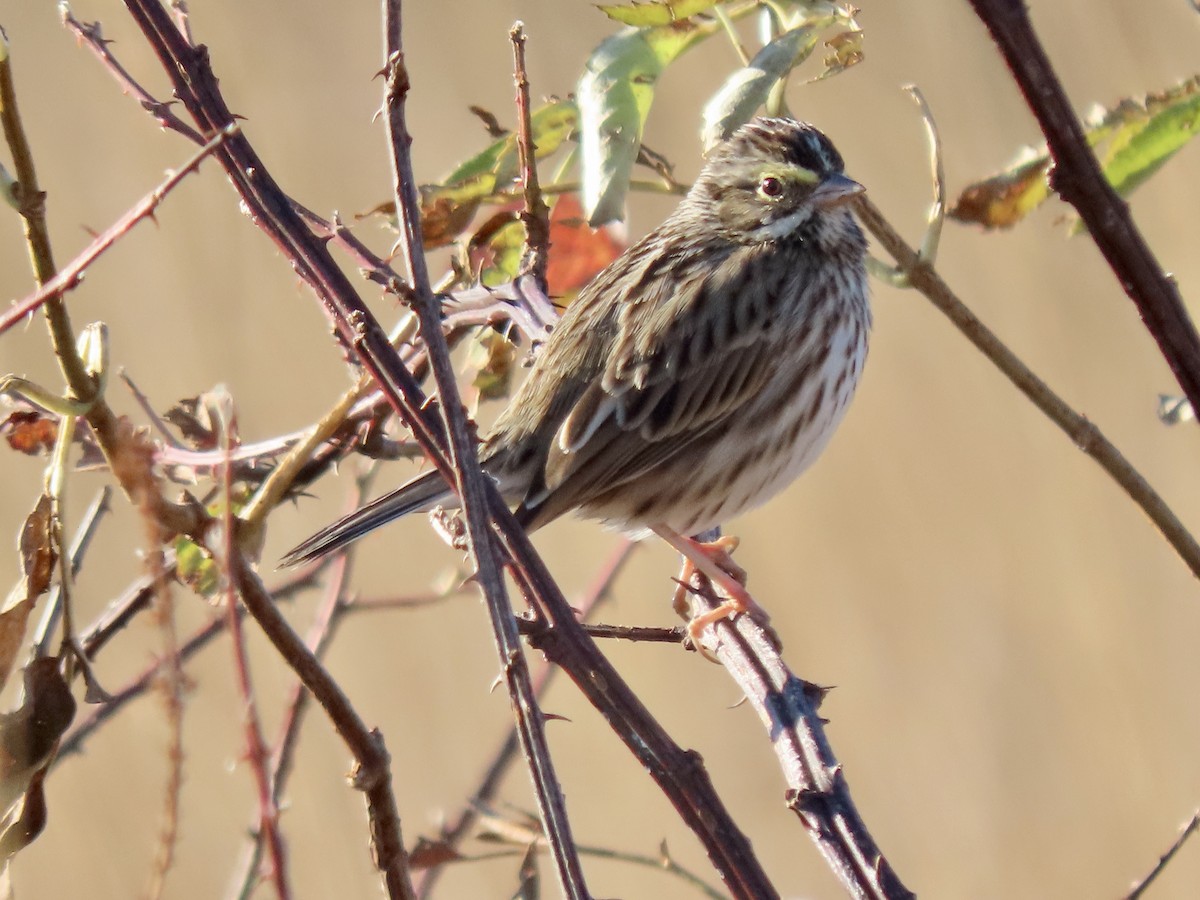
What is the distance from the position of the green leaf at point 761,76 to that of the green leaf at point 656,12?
0.61 feet

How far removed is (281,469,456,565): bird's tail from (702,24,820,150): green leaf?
134cm

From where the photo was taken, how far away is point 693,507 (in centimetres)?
358

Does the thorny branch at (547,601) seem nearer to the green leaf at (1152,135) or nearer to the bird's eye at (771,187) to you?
the green leaf at (1152,135)

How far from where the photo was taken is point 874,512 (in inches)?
260

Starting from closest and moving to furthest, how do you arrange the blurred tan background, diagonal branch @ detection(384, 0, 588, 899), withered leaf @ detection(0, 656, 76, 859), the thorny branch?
1. diagonal branch @ detection(384, 0, 588, 899)
2. the thorny branch
3. withered leaf @ detection(0, 656, 76, 859)
4. the blurred tan background

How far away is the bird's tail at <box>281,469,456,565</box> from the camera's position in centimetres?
294

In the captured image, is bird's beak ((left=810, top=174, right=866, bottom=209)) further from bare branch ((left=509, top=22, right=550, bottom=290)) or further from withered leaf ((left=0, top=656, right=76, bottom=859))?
withered leaf ((left=0, top=656, right=76, bottom=859))

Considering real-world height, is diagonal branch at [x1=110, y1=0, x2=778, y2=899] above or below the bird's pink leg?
below

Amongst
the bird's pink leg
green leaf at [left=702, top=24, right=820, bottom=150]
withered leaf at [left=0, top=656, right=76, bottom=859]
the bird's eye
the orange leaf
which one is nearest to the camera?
withered leaf at [left=0, top=656, right=76, bottom=859]

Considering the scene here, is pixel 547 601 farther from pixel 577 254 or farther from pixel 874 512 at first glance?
pixel 874 512

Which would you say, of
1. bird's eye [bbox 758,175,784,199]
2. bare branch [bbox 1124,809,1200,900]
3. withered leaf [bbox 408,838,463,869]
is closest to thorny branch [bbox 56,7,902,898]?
bare branch [bbox 1124,809,1200,900]

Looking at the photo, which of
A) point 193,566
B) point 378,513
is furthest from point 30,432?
point 378,513

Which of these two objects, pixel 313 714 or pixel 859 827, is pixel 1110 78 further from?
pixel 859 827

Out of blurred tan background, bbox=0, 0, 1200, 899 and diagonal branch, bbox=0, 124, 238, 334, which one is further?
blurred tan background, bbox=0, 0, 1200, 899
